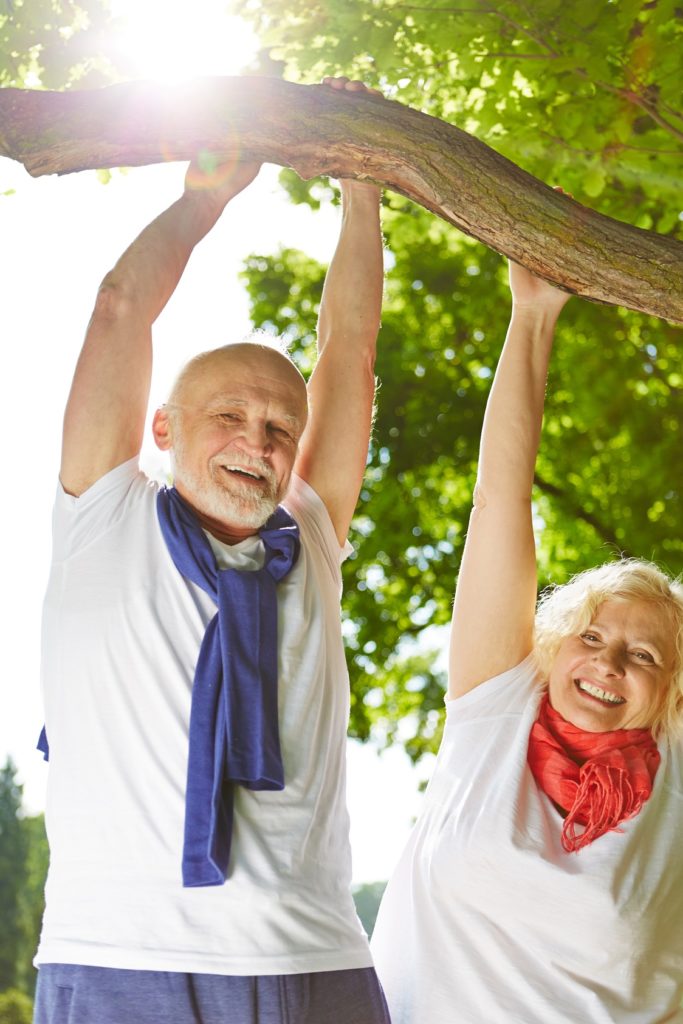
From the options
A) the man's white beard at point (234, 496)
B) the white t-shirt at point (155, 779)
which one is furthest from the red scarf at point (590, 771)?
the man's white beard at point (234, 496)

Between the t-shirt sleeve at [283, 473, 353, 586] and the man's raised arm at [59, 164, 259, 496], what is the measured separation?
1.33 ft

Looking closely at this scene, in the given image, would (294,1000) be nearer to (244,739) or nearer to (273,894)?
(273,894)

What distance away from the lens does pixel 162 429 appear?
2.66 m

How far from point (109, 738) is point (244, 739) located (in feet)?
0.80

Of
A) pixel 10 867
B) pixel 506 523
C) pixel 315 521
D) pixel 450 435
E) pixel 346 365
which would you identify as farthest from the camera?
pixel 10 867

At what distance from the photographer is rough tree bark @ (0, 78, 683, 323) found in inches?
101

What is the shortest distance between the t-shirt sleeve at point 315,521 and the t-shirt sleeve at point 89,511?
0.41 m

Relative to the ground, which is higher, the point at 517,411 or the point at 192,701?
the point at 517,411

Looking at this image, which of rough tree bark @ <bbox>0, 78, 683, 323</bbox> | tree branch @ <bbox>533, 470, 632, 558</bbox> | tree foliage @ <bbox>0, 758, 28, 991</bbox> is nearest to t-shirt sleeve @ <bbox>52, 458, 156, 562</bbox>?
rough tree bark @ <bbox>0, 78, 683, 323</bbox>

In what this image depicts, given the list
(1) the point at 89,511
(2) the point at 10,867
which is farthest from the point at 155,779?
(2) the point at 10,867

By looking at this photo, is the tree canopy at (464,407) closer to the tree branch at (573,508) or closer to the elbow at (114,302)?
the tree branch at (573,508)

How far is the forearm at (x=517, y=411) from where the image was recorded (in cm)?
288

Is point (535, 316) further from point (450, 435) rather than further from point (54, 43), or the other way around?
point (450, 435)

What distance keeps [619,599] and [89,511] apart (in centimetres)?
128
